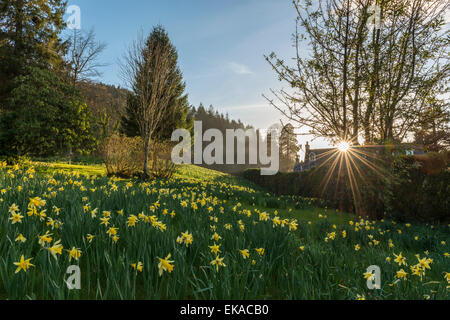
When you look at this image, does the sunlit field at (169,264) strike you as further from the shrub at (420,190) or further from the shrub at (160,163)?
the shrub at (160,163)

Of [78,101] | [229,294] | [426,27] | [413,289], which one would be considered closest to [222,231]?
[229,294]

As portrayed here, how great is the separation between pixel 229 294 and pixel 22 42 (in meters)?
20.1

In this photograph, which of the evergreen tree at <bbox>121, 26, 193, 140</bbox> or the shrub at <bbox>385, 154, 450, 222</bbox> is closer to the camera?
the shrub at <bbox>385, 154, 450, 222</bbox>
